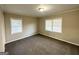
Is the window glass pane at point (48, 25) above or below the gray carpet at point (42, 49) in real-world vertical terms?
above

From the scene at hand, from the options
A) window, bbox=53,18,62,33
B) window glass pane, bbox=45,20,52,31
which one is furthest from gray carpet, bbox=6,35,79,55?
window glass pane, bbox=45,20,52,31

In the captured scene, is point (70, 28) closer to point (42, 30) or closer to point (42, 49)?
point (42, 49)

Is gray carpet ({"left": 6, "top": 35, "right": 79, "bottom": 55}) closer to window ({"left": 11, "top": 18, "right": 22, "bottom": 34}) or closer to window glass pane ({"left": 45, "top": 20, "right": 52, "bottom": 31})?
window ({"left": 11, "top": 18, "right": 22, "bottom": 34})

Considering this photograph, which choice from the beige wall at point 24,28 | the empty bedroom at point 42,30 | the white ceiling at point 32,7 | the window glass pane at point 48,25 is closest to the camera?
the white ceiling at point 32,7

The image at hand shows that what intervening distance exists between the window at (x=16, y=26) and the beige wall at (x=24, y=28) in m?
0.24

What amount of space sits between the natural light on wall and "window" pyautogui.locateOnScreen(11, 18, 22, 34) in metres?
2.19

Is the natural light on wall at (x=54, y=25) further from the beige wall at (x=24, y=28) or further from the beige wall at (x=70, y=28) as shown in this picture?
the beige wall at (x=24, y=28)

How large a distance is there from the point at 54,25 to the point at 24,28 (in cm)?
224

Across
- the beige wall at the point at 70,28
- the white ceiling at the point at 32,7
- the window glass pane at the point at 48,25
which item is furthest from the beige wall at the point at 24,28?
the beige wall at the point at 70,28

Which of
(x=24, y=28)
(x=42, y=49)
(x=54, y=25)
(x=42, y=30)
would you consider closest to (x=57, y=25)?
(x=54, y=25)

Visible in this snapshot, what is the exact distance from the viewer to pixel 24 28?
16.0 feet

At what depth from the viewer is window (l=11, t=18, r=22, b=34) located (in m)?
3.94

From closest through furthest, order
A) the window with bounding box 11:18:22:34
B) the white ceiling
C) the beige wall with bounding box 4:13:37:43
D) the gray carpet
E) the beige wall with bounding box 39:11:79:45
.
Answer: the white ceiling, the gray carpet, the beige wall with bounding box 39:11:79:45, the beige wall with bounding box 4:13:37:43, the window with bounding box 11:18:22:34

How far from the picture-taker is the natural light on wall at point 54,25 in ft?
13.7
